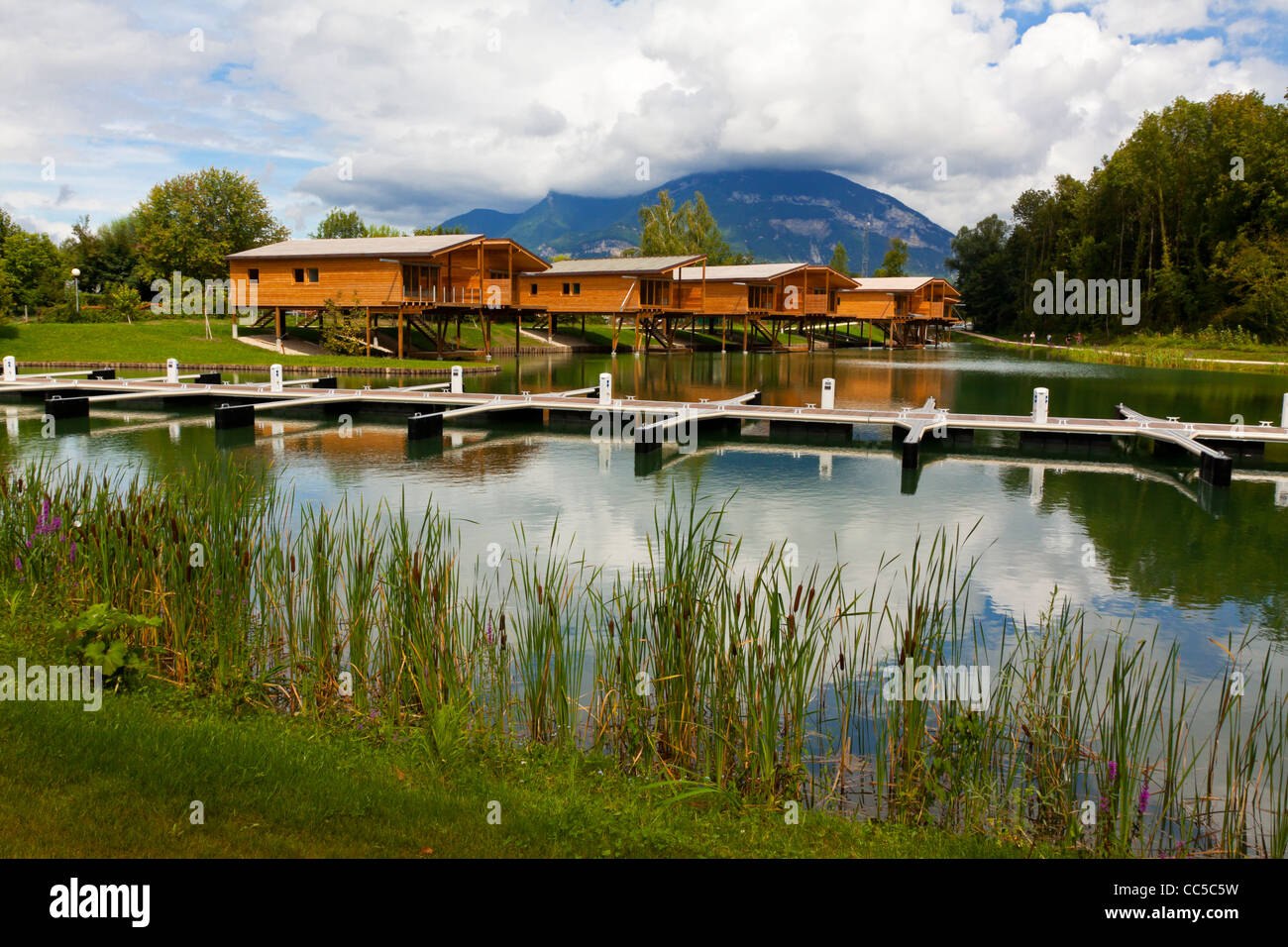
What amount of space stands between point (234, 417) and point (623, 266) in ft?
96.0

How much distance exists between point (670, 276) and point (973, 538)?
38.8 m

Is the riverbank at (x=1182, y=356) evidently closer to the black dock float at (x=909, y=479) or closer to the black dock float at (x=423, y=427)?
the black dock float at (x=909, y=479)

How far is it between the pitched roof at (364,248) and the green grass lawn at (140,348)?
3706 mm

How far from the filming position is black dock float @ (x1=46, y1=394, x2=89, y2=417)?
19.2m

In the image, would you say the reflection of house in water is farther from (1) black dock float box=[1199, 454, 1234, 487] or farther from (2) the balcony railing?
(2) the balcony railing

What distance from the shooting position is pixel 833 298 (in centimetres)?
5947

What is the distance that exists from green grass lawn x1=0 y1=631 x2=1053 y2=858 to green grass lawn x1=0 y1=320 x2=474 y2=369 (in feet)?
92.3

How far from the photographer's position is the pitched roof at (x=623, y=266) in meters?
44.8

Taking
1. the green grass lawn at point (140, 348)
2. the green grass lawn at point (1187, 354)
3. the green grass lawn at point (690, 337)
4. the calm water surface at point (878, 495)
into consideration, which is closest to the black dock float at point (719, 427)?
the calm water surface at point (878, 495)

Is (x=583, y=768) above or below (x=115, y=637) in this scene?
below

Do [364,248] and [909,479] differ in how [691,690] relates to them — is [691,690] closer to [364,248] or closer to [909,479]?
[909,479]
